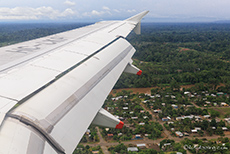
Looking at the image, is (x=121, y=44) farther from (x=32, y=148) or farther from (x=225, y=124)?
(x=225, y=124)

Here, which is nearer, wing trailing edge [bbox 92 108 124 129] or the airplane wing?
the airplane wing

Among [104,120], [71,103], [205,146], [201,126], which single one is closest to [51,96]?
[71,103]

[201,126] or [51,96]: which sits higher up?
[51,96]

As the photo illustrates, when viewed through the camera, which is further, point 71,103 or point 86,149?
point 86,149

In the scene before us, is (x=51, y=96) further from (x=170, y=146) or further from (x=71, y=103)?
(x=170, y=146)

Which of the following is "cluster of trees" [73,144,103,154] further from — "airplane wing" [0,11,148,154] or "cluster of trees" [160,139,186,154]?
"airplane wing" [0,11,148,154]

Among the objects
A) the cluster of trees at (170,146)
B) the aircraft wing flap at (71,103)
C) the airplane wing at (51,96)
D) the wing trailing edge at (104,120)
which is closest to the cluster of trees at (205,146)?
the cluster of trees at (170,146)

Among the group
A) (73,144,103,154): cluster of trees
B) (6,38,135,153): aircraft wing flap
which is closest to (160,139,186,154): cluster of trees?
(73,144,103,154): cluster of trees

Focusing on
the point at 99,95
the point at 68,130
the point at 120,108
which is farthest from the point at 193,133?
the point at 68,130

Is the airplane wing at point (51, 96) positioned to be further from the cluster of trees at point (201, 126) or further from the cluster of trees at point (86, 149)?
the cluster of trees at point (201, 126)
